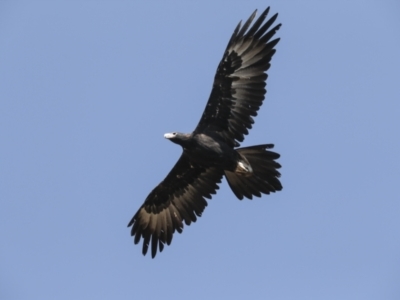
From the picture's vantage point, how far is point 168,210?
2386 cm

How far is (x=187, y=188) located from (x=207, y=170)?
0.75 meters

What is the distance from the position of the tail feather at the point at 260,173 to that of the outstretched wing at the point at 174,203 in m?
1.08

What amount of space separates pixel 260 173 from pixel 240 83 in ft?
6.98

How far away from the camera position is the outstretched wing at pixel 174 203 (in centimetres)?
2316

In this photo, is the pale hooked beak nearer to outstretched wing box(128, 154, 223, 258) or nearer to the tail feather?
outstretched wing box(128, 154, 223, 258)

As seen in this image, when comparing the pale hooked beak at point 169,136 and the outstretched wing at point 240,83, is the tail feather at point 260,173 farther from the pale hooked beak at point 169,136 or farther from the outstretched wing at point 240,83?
the pale hooked beak at point 169,136

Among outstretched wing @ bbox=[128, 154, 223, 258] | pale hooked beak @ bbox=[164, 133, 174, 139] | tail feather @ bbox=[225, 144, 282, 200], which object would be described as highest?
pale hooked beak @ bbox=[164, 133, 174, 139]

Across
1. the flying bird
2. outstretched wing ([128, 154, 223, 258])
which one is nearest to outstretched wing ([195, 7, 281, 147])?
the flying bird

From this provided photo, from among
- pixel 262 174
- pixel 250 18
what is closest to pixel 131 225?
pixel 262 174

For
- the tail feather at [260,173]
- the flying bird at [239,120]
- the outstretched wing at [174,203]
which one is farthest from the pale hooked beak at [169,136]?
the tail feather at [260,173]

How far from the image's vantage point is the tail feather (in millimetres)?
21641

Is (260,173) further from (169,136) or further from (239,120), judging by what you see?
(169,136)

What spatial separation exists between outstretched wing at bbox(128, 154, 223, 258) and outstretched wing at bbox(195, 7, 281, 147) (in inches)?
52.1

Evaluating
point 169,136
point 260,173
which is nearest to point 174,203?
point 169,136
